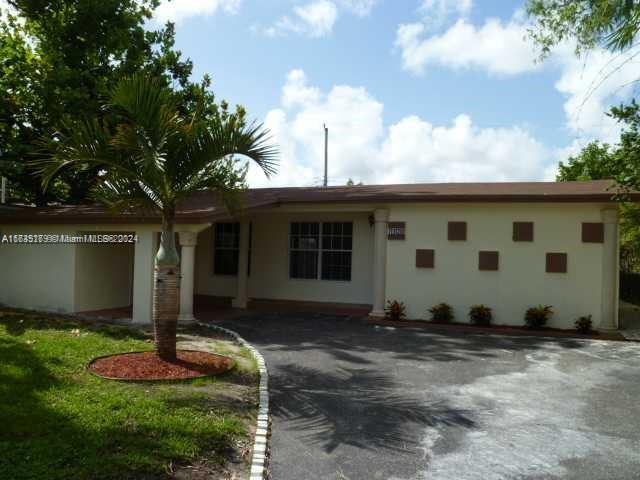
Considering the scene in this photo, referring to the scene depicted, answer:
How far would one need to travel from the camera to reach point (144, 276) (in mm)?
10961

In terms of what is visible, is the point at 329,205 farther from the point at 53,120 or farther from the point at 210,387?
the point at 53,120

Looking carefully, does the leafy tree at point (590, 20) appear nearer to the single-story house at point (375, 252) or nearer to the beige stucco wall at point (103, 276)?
the single-story house at point (375, 252)

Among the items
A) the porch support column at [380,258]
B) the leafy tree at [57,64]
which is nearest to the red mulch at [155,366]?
the porch support column at [380,258]

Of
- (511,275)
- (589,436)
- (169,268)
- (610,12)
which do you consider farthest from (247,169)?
(511,275)

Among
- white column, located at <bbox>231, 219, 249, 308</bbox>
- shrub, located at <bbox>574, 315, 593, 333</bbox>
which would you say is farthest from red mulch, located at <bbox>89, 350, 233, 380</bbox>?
shrub, located at <bbox>574, 315, 593, 333</bbox>

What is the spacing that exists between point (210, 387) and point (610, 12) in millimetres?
7767

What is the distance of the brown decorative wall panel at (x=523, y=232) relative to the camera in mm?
11047

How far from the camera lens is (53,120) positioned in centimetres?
1622

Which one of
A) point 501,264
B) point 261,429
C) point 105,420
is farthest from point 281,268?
point 105,420

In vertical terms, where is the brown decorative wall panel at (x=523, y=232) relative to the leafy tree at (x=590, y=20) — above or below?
below

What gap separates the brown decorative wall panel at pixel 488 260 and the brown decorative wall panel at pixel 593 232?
1.79 meters

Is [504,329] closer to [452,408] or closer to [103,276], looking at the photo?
[452,408]

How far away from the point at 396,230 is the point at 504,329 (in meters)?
3.21

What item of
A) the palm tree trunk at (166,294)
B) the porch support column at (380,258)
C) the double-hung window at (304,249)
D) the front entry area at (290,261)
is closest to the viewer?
the palm tree trunk at (166,294)
